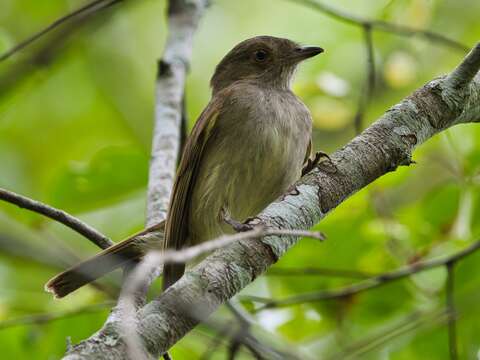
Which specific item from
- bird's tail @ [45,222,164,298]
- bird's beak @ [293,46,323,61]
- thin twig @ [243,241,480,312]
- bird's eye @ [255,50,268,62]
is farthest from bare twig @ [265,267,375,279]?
bird's eye @ [255,50,268,62]

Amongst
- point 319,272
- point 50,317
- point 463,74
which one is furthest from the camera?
point 319,272

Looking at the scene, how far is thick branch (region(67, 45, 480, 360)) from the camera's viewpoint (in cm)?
246

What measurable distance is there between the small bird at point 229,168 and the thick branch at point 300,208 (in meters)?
1.08

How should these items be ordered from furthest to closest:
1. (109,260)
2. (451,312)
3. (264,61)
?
1. (264,61)
2. (451,312)
3. (109,260)

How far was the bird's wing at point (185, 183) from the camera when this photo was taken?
4250 millimetres

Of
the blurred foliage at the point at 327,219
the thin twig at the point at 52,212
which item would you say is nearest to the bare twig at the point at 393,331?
the blurred foliage at the point at 327,219

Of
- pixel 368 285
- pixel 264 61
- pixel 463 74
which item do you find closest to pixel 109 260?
pixel 368 285

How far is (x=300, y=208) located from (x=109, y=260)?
1.17 metres

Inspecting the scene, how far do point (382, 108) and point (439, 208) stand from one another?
317 cm

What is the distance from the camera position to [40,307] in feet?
16.4

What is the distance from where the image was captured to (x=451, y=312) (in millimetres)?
3965

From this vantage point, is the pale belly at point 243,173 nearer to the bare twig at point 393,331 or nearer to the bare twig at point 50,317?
the bare twig at point 50,317

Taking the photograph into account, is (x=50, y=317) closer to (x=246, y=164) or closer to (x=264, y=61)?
(x=246, y=164)

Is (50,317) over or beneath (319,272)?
over
